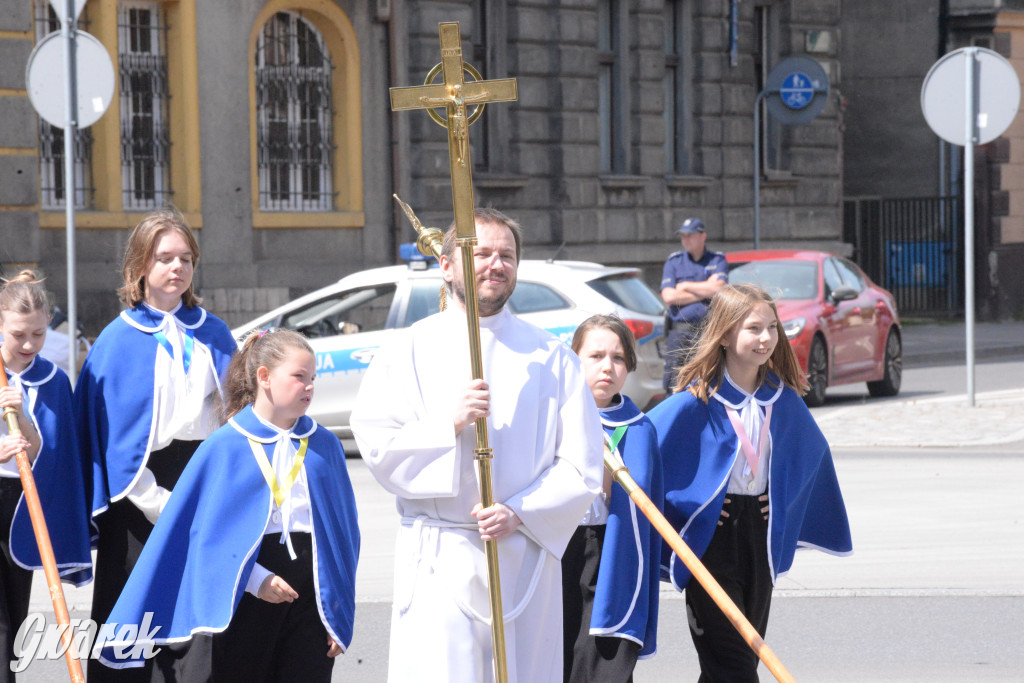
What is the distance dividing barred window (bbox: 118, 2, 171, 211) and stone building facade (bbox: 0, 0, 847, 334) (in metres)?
0.02

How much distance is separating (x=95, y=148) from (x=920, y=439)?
9810 millimetres

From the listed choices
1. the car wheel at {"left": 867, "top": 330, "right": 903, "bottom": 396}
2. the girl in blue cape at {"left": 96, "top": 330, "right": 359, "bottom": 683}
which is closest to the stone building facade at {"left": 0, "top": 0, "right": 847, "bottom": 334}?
the car wheel at {"left": 867, "top": 330, "right": 903, "bottom": 396}

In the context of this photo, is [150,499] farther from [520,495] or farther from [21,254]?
[21,254]

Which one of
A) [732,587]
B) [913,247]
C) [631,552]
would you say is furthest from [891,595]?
[913,247]

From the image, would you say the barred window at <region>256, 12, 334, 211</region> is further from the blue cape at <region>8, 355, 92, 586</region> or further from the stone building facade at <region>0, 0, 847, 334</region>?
the blue cape at <region>8, 355, 92, 586</region>

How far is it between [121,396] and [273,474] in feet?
3.12

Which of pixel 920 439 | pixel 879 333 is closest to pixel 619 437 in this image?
pixel 920 439

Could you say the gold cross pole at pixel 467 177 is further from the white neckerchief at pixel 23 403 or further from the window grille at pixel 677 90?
the window grille at pixel 677 90

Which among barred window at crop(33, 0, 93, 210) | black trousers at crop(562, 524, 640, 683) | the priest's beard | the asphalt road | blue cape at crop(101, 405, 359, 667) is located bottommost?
the asphalt road

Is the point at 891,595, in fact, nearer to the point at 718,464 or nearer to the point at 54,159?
A: the point at 718,464

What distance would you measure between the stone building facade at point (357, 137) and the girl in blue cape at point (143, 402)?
927 centimetres

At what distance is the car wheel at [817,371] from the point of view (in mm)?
15367

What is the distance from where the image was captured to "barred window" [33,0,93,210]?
17.3 meters

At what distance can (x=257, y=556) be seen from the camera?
4660mm
